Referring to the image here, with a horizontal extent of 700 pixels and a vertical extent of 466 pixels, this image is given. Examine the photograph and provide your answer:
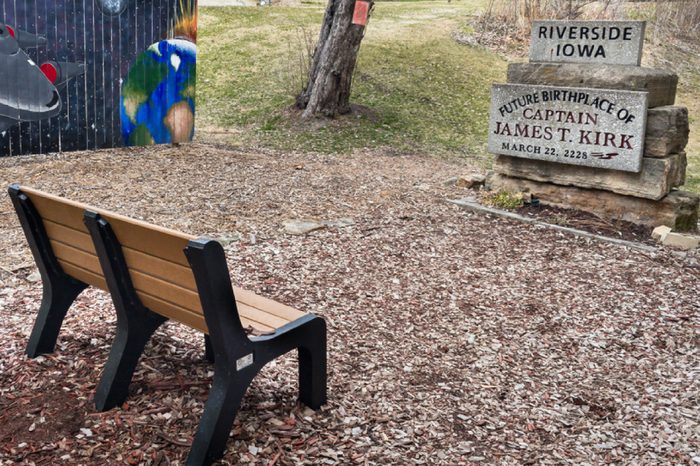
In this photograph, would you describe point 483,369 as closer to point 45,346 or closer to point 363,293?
point 363,293

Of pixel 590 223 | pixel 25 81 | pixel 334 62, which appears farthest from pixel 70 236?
pixel 334 62

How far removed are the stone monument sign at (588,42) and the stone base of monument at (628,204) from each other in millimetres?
1061

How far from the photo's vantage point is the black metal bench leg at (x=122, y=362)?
3.00 meters

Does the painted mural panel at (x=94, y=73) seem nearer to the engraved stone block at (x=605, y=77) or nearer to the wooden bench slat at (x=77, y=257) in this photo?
the engraved stone block at (x=605, y=77)

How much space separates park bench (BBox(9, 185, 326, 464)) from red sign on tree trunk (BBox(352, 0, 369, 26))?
7961 mm

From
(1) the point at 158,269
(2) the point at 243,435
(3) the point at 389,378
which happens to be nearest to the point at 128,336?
(1) the point at 158,269

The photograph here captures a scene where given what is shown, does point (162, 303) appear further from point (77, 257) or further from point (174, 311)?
point (77, 257)

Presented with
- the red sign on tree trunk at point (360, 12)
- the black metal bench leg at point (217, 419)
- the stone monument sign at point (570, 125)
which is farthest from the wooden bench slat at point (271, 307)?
the red sign on tree trunk at point (360, 12)

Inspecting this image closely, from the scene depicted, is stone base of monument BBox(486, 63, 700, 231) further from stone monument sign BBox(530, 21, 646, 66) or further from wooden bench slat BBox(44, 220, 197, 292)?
wooden bench slat BBox(44, 220, 197, 292)

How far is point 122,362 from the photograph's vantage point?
3027 millimetres

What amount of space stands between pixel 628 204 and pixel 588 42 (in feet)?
5.08

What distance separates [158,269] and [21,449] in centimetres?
89

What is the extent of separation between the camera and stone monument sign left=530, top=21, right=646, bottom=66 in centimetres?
635

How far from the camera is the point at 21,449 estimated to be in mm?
2768
